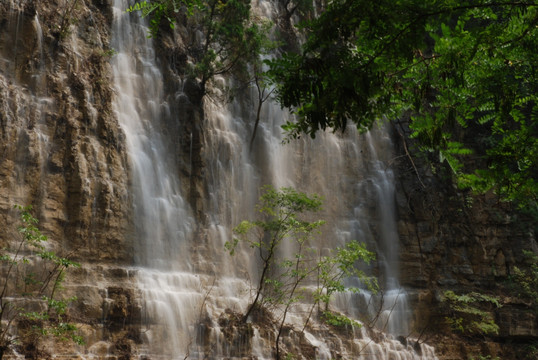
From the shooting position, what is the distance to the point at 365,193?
891 inches

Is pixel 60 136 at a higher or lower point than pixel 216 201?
higher

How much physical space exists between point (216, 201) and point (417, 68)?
13.4 m

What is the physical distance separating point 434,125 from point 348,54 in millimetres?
1142

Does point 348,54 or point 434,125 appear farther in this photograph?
point 434,125

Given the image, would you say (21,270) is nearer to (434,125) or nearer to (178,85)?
(178,85)

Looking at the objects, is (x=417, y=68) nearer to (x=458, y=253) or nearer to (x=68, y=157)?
(x=68, y=157)

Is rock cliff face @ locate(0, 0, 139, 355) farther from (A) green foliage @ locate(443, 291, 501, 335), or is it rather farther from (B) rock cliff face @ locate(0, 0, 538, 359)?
(A) green foliage @ locate(443, 291, 501, 335)

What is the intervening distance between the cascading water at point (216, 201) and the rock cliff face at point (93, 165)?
23 cm

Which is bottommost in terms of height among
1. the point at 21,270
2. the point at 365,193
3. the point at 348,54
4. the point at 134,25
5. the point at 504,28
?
the point at 21,270

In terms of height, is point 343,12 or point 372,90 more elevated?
point 343,12

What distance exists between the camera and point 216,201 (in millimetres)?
17891

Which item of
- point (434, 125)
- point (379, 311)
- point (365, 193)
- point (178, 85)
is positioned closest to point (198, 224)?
point (178, 85)

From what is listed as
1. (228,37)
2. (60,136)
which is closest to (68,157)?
(60,136)

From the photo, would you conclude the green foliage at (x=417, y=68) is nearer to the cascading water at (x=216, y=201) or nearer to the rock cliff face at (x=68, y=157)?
the rock cliff face at (x=68, y=157)
